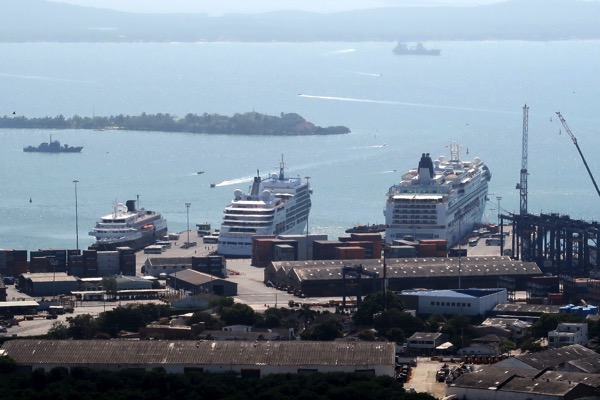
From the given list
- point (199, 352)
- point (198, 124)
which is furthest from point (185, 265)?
point (198, 124)

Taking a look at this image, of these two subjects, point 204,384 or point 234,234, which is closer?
point 204,384

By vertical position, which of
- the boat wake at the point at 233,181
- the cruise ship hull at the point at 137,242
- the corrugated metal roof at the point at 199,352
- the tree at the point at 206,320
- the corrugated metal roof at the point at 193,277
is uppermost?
the corrugated metal roof at the point at 199,352

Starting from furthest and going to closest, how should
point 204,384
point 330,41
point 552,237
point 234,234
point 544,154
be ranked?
Result: point 330,41, point 544,154, point 234,234, point 552,237, point 204,384

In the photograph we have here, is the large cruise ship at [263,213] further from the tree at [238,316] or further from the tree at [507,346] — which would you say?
the tree at [507,346]

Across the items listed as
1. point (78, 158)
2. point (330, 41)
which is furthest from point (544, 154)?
point (330, 41)

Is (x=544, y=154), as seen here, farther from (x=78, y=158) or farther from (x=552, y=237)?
(x=552, y=237)

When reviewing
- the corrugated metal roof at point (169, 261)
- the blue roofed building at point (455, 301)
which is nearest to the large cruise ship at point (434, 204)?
the corrugated metal roof at point (169, 261)
